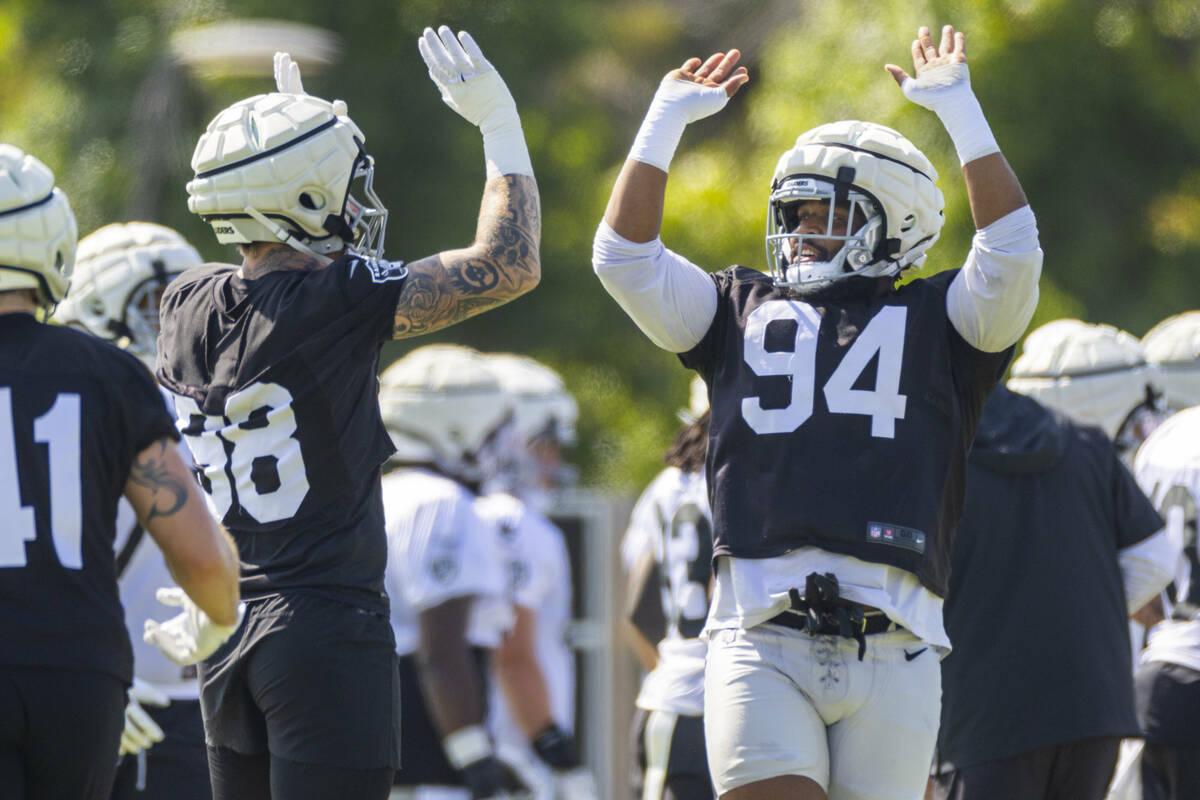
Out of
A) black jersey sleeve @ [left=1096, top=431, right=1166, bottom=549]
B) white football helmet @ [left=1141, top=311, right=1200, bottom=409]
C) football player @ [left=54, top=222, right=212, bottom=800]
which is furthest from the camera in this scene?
white football helmet @ [left=1141, top=311, right=1200, bottom=409]

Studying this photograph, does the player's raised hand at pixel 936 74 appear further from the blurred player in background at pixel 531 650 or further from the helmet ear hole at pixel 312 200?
the blurred player in background at pixel 531 650

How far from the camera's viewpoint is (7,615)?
3.22 metres

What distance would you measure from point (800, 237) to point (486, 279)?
2.51 ft

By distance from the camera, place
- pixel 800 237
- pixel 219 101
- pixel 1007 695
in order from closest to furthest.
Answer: pixel 800 237
pixel 1007 695
pixel 219 101

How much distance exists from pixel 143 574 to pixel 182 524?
1.79 m

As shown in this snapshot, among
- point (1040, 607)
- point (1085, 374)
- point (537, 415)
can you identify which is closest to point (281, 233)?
point (1040, 607)

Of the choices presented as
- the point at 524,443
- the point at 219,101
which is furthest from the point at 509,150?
the point at 219,101

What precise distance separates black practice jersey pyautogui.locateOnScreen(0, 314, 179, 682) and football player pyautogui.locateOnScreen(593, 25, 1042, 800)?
1.32m

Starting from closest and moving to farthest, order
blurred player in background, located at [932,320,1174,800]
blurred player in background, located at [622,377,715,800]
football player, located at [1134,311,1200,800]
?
blurred player in background, located at [932,320,1174,800] < blurred player in background, located at [622,377,715,800] < football player, located at [1134,311,1200,800]

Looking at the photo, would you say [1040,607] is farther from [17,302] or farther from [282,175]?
[17,302]

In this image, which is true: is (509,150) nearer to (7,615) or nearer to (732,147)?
(7,615)

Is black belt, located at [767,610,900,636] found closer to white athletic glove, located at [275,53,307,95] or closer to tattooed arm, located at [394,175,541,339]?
tattooed arm, located at [394,175,541,339]

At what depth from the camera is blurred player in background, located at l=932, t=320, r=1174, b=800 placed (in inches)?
207

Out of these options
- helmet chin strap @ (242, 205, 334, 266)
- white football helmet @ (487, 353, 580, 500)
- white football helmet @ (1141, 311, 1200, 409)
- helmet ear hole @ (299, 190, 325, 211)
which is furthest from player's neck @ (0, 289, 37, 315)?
white football helmet @ (487, 353, 580, 500)
